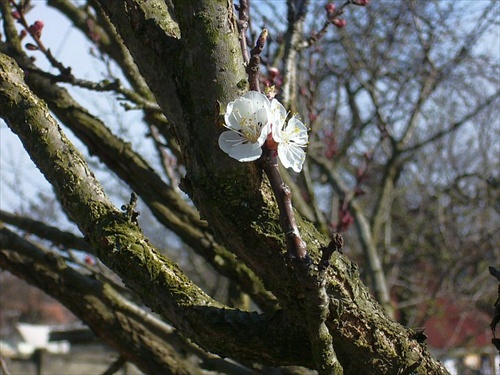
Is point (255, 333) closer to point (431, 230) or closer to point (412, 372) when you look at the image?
point (412, 372)

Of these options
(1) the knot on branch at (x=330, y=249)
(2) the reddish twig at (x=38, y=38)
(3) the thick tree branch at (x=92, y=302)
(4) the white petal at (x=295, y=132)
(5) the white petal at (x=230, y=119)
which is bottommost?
(1) the knot on branch at (x=330, y=249)

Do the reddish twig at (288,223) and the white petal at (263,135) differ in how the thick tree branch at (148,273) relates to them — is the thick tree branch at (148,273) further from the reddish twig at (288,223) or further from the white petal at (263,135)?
the white petal at (263,135)

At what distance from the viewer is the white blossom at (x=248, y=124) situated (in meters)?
1.67

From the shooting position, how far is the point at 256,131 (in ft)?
5.50

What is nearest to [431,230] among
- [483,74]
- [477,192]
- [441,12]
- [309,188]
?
[477,192]

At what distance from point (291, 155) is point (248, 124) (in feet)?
0.47

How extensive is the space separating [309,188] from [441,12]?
3.06m

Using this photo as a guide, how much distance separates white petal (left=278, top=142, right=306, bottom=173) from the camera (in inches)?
67.2

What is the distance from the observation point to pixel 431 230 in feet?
39.9

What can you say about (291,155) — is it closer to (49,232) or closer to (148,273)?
(148,273)

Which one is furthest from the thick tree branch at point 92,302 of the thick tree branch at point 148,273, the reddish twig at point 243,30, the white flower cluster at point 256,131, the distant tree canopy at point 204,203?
the white flower cluster at point 256,131

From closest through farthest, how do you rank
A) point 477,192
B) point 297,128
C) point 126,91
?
point 297,128, point 126,91, point 477,192

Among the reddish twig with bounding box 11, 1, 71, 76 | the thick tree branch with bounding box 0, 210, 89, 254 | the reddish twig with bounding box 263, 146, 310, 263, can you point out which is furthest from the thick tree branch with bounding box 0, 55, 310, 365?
the thick tree branch with bounding box 0, 210, 89, 254

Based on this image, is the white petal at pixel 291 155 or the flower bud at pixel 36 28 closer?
the white petal at pixel 291 155
